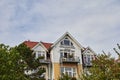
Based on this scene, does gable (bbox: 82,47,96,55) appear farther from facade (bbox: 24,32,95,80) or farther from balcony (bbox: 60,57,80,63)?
balcony (bbox: 60,57,80,63)

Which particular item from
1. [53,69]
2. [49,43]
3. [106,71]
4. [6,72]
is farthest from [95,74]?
[49,43]

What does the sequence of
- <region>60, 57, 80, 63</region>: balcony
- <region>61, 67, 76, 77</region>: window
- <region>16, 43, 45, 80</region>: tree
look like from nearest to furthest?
<region>16, 43, 45, 80</region>: tree → <region>60, 57, 80, 63</region>: balcony → <region>61, 67, 76, 77</region>: window

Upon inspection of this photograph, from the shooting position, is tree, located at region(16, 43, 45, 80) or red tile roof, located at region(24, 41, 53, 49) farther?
red tile roof, located at region(24, 41, 53, 49)

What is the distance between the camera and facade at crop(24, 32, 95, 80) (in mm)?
57125

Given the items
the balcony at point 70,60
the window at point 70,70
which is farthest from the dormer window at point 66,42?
the window at point 70,70

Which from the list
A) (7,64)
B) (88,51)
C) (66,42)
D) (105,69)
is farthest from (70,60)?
(105,69)

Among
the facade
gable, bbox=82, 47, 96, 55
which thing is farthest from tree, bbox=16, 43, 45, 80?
gable, bbox=82, 47, 96, 55

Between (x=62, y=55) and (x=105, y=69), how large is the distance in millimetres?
30645

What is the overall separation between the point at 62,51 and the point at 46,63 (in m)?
3.67

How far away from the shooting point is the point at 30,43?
2340 inches

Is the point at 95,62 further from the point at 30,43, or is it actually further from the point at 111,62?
the point at 30,43

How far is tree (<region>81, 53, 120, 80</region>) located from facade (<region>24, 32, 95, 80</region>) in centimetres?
2759

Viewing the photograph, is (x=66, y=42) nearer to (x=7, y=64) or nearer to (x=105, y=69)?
(x=7, y=64)

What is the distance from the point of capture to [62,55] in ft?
191
